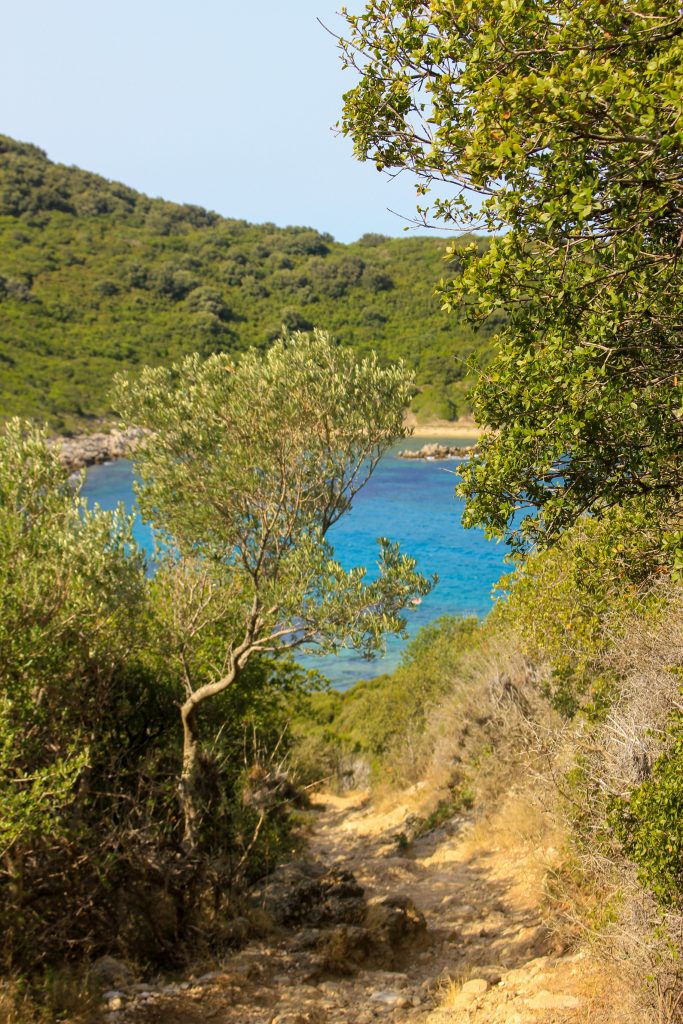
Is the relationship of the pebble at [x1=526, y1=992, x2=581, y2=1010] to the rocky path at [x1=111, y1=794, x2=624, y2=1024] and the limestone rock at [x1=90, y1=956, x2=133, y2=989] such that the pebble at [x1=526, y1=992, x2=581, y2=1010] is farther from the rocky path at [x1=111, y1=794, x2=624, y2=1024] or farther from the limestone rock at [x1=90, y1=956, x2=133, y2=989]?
the limestone rock at [x1=90, y1=956, x2=133, y2=989]

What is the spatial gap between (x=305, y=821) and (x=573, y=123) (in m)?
17.5

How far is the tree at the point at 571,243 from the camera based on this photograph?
510 cm

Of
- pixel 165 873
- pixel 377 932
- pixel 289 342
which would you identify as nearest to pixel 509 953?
pixel 377 932

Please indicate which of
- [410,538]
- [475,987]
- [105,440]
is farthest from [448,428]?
[475,987]

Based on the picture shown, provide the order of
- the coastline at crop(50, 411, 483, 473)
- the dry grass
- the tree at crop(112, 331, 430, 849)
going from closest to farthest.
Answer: the dry grass, the tree at crop(112, 331, 430, 849), the coastline at crop(50, 411, 483, 473)

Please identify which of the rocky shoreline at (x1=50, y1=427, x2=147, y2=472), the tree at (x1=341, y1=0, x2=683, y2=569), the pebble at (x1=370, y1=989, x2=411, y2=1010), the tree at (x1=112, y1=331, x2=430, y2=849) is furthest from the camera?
the rocky shoreline at (x1=50, y1=427, x2=147, y2=472)

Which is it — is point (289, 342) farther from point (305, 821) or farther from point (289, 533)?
point (305, 821)

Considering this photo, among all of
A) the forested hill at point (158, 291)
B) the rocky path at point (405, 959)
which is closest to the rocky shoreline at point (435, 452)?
the forested hill at point (158, 291)

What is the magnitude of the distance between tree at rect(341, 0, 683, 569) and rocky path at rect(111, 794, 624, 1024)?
5001 mm

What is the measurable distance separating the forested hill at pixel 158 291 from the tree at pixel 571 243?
60.3 meters

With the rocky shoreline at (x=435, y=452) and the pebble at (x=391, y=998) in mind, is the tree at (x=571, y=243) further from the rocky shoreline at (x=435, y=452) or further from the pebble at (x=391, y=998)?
the rocky shoreline at (x=435, y=452)

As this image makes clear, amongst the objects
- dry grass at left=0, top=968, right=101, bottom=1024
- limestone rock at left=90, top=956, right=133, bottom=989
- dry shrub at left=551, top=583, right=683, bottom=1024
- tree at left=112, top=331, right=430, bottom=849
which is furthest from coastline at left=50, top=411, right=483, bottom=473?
dry grass at left=0, top=968, right=101, bottom=1024

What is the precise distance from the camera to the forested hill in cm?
8056

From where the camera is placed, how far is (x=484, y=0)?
240 inches
